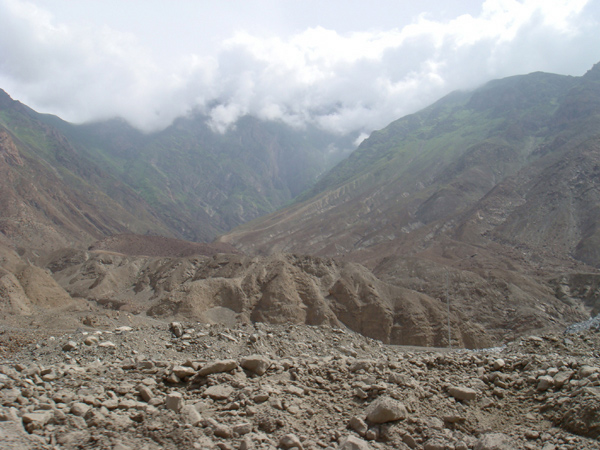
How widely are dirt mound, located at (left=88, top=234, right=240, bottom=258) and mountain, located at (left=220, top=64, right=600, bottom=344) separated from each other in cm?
2003

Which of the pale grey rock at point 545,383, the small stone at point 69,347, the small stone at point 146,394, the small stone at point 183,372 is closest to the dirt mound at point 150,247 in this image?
the small stone at point 69,347

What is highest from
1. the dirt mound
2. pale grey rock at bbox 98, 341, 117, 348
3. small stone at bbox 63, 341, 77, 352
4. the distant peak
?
the distant peak

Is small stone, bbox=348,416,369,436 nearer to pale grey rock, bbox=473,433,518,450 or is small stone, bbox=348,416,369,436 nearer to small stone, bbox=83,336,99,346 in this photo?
pale grey rock, bbox=473,433,518,450

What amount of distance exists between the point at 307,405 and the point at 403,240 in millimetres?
92170

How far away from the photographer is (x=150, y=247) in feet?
358

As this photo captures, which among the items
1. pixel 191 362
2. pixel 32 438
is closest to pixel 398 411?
pixel 191 362

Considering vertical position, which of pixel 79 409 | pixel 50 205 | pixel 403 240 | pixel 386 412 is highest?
pixel 50 205

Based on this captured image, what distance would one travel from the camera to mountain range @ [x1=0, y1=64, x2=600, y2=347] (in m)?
40.1

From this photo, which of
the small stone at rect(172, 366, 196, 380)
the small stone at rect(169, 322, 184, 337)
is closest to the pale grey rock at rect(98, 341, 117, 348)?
the small stone at rect(169, 322, 184, 337)

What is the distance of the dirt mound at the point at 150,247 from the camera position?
346ft

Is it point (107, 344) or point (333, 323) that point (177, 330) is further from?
point (333, 323)

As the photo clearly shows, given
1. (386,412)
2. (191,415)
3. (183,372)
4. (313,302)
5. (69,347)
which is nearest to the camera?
(191,415)

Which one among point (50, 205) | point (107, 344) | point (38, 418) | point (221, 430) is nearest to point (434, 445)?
point (221, 430)

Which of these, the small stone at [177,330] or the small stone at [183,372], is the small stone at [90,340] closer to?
the small stone at [177,330]
